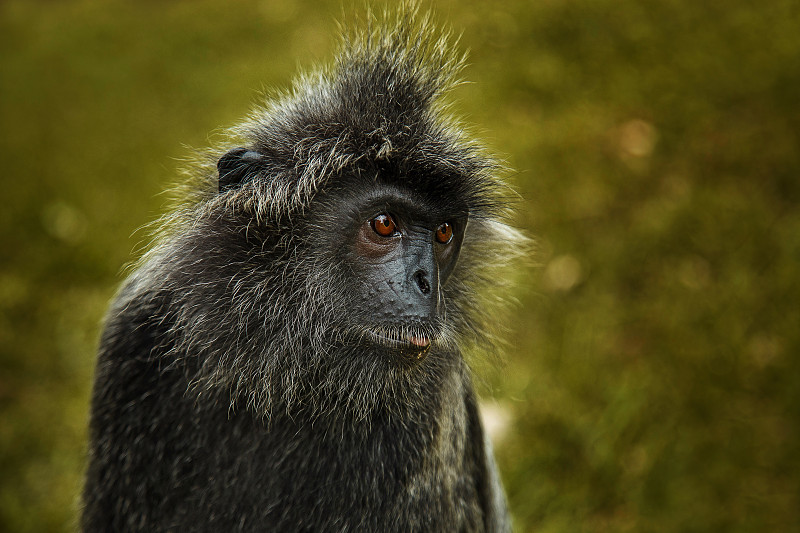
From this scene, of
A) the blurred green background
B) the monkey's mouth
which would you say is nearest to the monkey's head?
the monkey's mouth

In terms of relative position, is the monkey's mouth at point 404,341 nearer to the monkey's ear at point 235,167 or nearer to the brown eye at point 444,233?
the brown eye at point 444,233

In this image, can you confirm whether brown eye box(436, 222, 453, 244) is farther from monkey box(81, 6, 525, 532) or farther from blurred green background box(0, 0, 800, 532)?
blurred green background box(0, 0, 800, 532)

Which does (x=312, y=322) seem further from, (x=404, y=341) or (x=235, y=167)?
(x=235, y=167)

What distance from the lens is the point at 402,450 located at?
2.26 meters

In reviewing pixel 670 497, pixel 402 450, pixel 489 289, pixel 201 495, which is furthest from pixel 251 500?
pixel 670 497

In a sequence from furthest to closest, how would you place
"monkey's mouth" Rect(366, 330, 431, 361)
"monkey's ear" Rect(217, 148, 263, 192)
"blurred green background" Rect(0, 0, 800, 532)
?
"blurred green background" Rect(0, 0, 800, 532) → "monkey's ear" Rect(217, 148, 263, 192) → "monkey's mouth" Rect(366, 330, 431, 361)

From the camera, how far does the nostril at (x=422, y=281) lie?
2.04 metres

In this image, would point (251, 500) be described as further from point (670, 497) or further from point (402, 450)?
point (670, 497)

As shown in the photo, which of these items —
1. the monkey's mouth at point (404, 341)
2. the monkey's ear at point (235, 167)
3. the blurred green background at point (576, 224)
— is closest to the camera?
the monkey's mouth at point (404, 341)

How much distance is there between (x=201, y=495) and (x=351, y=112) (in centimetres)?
129

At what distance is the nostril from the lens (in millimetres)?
Answer: 2043

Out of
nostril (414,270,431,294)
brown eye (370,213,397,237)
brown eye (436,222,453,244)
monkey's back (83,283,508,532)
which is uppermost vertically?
brown eye (370,213,397,237)

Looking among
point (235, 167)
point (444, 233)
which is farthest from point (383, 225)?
point (235, 167)

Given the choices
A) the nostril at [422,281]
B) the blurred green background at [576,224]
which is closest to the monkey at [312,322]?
the nostril at [422,281]
